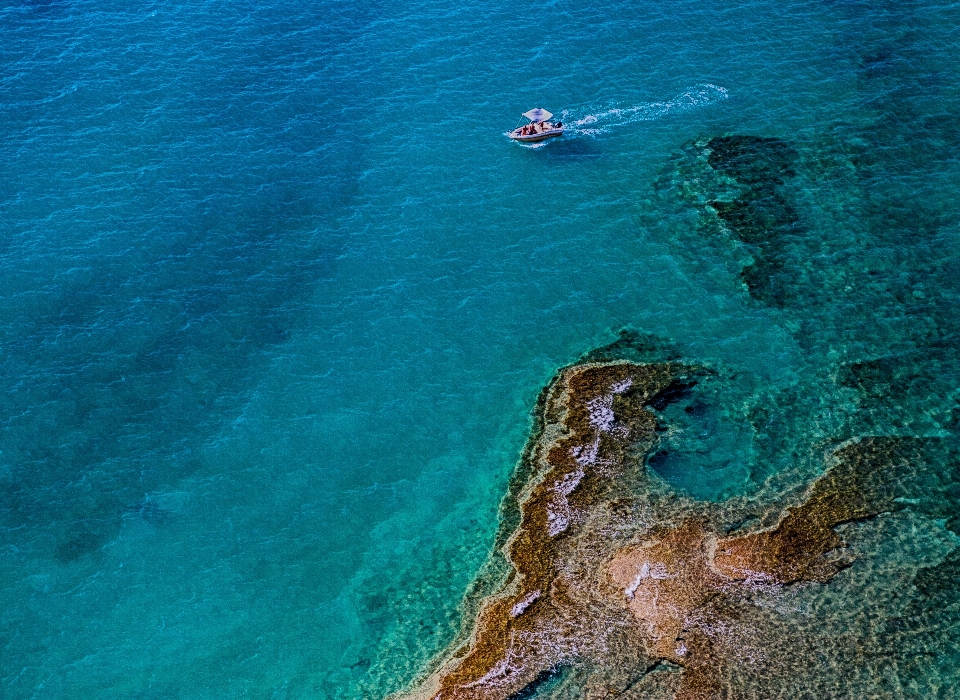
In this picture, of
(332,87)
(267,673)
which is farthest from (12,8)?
(267,673)

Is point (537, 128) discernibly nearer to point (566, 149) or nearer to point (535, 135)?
point (535, 135)

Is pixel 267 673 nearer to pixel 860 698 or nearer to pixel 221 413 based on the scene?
pixel 221 413

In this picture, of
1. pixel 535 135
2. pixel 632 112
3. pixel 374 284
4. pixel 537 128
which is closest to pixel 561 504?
pixel 374 284

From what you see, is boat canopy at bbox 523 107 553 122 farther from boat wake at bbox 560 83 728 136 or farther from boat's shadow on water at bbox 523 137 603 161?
boat wake at bbox 560 83 728 136

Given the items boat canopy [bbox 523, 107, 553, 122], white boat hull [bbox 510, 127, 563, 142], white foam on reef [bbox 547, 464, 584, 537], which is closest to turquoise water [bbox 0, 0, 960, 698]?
white boat hull [bbox 510, 127, 563, 142]

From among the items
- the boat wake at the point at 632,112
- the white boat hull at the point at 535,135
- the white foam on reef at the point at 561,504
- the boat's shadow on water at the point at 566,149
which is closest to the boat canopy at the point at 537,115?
the white boat hull at the point at 535,135
